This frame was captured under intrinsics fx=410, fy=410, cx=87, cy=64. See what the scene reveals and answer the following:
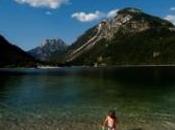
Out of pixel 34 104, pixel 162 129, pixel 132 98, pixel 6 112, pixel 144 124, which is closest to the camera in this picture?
pixel 162 129

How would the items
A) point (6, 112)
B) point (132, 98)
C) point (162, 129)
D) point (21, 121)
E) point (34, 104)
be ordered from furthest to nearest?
1. point (132, 98)
2. point (34, 104)
3. point (6, 112)
4. point (21, 121)
5. point (162, 129)

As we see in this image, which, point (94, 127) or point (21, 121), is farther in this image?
point (21, 121)

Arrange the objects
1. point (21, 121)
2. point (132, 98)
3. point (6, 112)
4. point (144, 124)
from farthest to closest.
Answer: point (132, 98) < point (6, 112) < point (21, 121) < point (144, 124)

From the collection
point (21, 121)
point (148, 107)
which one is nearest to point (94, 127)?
point (21, 121)

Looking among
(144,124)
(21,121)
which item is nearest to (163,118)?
(144,124)

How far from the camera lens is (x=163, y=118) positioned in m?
52.8

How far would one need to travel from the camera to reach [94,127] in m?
47.0

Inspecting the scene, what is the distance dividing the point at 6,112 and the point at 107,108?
15.3 m

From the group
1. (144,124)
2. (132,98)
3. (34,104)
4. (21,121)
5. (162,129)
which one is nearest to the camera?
(162,129)

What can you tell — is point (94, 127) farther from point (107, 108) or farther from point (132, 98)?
point (132, 98)

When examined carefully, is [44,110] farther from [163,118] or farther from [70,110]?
[163,118]

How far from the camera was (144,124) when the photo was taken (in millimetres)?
48531

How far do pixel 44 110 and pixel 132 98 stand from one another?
22377 mm

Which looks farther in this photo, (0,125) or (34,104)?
(34,104)
